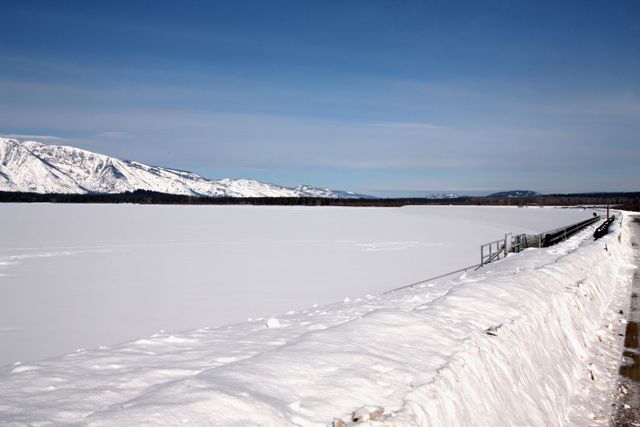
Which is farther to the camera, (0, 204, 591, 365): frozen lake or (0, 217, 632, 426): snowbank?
(0, 204, 591, 365): frozen lake

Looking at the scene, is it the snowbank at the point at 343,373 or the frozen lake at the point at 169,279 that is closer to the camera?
the snowbank at the point at 343,373

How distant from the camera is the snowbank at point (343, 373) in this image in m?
A: 3.76

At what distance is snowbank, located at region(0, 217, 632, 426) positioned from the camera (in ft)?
12.4

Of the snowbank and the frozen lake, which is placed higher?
the snowbank

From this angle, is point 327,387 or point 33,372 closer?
point 327,387

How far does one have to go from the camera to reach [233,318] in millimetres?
13781

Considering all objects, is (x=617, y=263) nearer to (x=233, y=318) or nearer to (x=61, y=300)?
(x=233, y=318)

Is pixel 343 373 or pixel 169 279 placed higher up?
pixel 343 373

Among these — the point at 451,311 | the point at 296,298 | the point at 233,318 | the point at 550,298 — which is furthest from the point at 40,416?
the point at 296,298

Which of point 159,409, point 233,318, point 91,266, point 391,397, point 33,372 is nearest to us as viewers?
point 159,409

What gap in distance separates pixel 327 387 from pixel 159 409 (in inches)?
60.1

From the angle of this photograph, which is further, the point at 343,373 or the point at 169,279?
the point at 169,279

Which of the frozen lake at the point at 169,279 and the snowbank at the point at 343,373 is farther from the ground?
the snowbank at the point at 343,373

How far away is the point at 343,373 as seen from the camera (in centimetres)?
456
